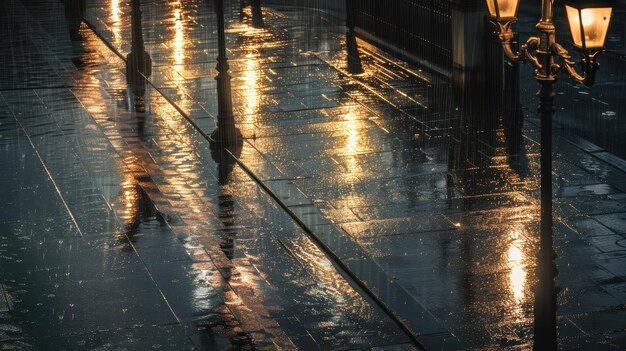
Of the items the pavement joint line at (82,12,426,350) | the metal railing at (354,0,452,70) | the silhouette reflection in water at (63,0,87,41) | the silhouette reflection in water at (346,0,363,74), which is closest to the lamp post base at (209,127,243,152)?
the pavement joint line at (82,12,426,350)

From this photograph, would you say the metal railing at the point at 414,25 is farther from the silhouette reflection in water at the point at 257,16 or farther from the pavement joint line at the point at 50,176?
the pavement joint line at the point at 50,176

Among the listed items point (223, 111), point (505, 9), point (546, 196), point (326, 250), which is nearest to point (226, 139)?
point (223, 111)

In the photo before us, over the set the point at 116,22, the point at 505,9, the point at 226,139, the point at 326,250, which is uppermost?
the point at 505,9

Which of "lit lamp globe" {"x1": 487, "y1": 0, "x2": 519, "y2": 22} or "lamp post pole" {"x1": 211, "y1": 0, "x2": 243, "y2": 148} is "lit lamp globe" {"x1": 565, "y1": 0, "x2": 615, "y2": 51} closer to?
"lit lamp globe" {"x1": 487, "y1": 0, "x2": 519, "y2": 22}

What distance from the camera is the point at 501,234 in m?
14.6

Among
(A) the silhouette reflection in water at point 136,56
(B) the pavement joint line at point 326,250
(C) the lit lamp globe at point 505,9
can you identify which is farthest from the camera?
(A) the silhouette reflection in water at point 136,56

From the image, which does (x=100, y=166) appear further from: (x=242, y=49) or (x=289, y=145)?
(x=242, y=49)

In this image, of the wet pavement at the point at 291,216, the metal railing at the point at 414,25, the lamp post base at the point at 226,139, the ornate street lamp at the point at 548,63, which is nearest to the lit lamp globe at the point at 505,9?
the ornate street lamp at the point at 548,63

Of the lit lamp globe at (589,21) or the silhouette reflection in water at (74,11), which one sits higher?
the lit lamp globe at (589,21)

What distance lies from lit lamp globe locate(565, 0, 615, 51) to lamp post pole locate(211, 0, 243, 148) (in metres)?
9.85

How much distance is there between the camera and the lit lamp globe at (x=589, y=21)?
9.29m

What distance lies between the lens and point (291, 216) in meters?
15.6

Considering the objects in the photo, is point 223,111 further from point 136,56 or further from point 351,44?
point 351,44

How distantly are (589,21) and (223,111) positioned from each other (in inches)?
→ 405
